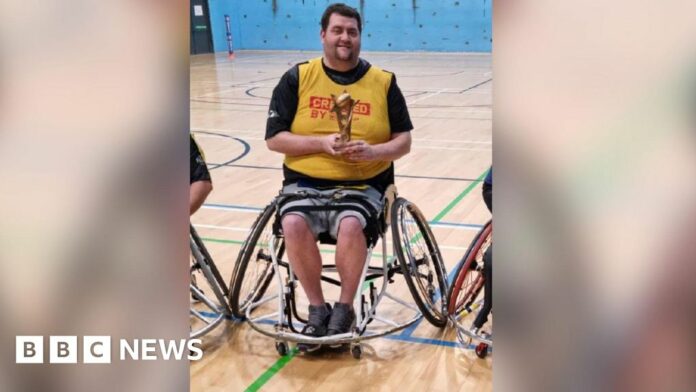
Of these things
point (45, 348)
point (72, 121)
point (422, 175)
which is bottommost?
point (422, 175)

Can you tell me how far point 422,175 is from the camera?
5199 mm

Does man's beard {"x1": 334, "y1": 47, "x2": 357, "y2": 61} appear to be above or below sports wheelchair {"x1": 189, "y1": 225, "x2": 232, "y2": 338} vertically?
above

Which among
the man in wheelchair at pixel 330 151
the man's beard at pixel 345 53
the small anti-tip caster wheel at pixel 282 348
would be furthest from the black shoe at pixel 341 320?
the man's beard at pixel 345 53

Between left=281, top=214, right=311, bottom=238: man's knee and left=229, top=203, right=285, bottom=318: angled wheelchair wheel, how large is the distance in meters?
0.09

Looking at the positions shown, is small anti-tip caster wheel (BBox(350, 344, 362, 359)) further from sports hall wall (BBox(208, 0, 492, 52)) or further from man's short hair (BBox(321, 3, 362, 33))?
sports hall wall (BBox(208, 0, 492, 52))

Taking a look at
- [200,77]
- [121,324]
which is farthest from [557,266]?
[200,77]

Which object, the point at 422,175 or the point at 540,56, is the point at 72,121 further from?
the point at 422,175

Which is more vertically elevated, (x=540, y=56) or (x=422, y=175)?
(x=540, y=56)

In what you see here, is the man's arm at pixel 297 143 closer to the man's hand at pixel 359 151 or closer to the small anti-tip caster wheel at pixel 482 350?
the man's hand at pixel 359 151

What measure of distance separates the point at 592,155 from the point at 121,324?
443 mm

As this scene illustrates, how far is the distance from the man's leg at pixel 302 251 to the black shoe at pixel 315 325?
2.1 inches

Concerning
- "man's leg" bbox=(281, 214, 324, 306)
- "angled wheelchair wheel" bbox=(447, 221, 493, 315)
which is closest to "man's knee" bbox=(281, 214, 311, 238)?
"man's leg" bbox=(281, 214, 324, 306)

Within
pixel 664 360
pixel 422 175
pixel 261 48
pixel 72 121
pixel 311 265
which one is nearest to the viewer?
pixel 664 360

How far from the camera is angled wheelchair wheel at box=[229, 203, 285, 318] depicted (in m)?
2.56
